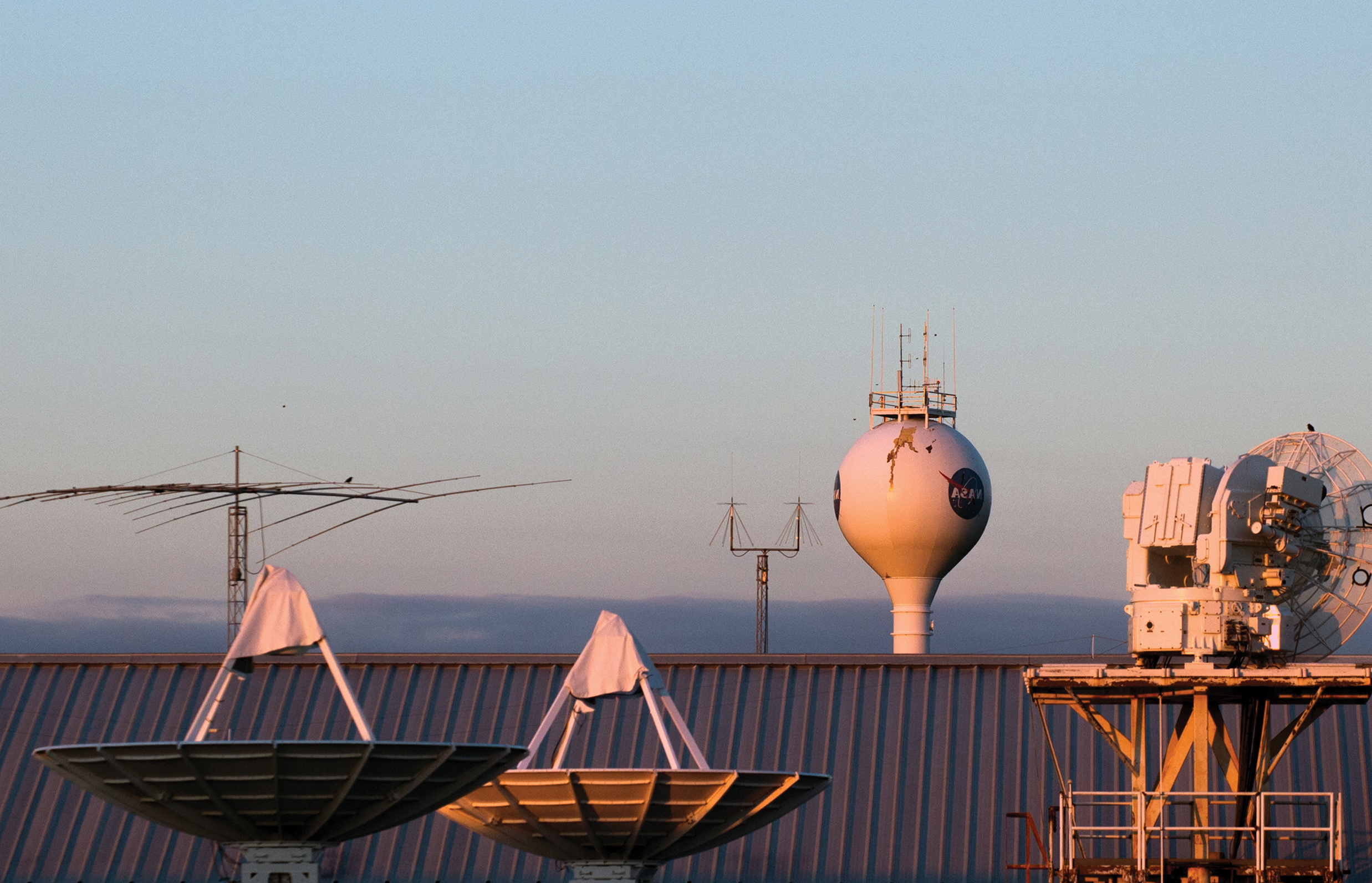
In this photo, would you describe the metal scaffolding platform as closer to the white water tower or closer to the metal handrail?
the metal handrail

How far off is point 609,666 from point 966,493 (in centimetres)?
3411

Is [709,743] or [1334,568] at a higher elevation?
[1334,568]

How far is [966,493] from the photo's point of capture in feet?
266

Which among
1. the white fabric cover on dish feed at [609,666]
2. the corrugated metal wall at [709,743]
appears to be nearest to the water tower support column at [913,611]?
the corrugated metal wall at [709,743]

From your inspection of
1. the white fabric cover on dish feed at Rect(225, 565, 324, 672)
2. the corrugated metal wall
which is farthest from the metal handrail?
the white fabric cover on dish feed at Rect(225, 565, 324, 672)

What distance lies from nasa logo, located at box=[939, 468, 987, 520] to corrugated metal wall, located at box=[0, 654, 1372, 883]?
73.5ft

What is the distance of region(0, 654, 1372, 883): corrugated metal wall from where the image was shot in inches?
2144

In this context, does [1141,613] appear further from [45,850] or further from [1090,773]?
[45,850]

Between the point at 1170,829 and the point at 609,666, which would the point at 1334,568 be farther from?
the point at 609,666

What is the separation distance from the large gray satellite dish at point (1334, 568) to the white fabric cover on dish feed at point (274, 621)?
63.7ft

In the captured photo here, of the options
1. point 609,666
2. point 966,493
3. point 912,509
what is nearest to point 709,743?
point 609,666

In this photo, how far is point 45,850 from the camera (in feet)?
185

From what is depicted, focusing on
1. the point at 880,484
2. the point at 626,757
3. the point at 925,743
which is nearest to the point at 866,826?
the point at 925,743

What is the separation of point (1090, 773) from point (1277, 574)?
13227 millimetres
